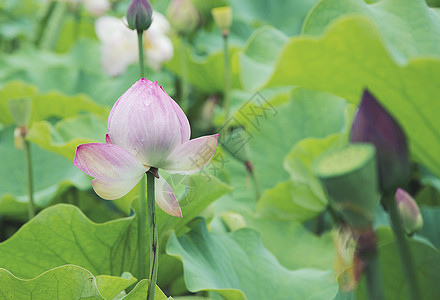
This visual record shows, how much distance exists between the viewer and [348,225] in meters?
0.35

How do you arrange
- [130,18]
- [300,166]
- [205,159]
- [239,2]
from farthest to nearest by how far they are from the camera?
[239,2]
[300,166]
[130,18]
[205,159]

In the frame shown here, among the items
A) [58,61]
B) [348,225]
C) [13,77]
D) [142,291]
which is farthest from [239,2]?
[348,225]

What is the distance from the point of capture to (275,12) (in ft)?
6.73

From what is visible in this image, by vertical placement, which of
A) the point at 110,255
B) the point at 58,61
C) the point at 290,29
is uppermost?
the point at 110,255

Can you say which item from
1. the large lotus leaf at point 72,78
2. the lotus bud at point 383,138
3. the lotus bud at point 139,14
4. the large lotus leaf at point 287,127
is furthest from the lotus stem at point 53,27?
the lotus bud at point 383,138

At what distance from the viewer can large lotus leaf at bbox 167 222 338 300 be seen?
2.25ft

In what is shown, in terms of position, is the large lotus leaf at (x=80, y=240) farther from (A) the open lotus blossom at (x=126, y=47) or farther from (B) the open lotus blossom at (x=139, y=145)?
(A) the open lotus blossom at (x=126, y=47)

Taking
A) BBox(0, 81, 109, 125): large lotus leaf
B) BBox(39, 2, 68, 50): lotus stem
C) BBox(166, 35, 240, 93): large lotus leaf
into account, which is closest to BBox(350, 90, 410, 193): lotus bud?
BBox(0, 81, 109, 125): large lotus leaf

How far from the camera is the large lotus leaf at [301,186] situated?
968 millimetres

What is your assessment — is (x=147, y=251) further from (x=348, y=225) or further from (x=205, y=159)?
(x=348, y=225)

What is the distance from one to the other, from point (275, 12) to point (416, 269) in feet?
4.94

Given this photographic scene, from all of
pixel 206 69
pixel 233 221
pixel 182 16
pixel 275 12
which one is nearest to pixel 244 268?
pixel 233 221

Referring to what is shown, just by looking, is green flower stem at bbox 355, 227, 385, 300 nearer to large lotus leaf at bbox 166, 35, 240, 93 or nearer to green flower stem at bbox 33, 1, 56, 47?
large lotus leaf at bbox 166, 35, 240, 93

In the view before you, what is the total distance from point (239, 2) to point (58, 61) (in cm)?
68
